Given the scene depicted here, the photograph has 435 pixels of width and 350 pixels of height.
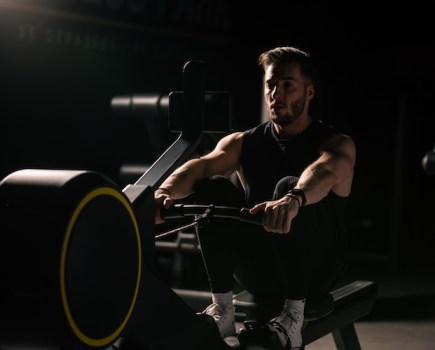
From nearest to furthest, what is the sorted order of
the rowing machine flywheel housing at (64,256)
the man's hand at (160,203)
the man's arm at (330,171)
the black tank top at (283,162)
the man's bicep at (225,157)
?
the rowing machine flywheel housing at (64,256) < the man's hand at (160,203) < the man's arm at (330,171) < the black tank top at (283,162) < the man's bicep at (225,157)

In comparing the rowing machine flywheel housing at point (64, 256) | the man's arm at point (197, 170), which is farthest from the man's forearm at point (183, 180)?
the rowing machine flywheel housing at point (64, 256)

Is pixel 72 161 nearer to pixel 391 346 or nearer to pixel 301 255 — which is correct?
pixel 391 346

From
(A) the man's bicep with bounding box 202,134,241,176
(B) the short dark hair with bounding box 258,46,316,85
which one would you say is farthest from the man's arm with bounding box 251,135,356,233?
(A) the man's bicep with bounding box 202,134,241,176

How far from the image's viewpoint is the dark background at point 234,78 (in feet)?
16.0

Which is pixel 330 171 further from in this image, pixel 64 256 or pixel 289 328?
pixel 64 256

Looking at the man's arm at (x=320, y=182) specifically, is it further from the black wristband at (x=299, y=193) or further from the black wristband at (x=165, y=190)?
the black wristband at (x=165, y=190)

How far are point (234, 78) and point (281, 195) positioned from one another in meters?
3.39

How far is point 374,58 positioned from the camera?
5.44 metres

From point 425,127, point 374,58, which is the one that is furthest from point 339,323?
point 374,58

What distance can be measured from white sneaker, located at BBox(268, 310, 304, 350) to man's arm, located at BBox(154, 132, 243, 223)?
45 centimetres

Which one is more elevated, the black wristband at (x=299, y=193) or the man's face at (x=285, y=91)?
the man's face at (x=285, y=91)

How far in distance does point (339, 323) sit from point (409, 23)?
3392mm

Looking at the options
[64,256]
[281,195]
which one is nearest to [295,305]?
[281,195]

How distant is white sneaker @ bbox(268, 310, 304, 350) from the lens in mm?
2299
